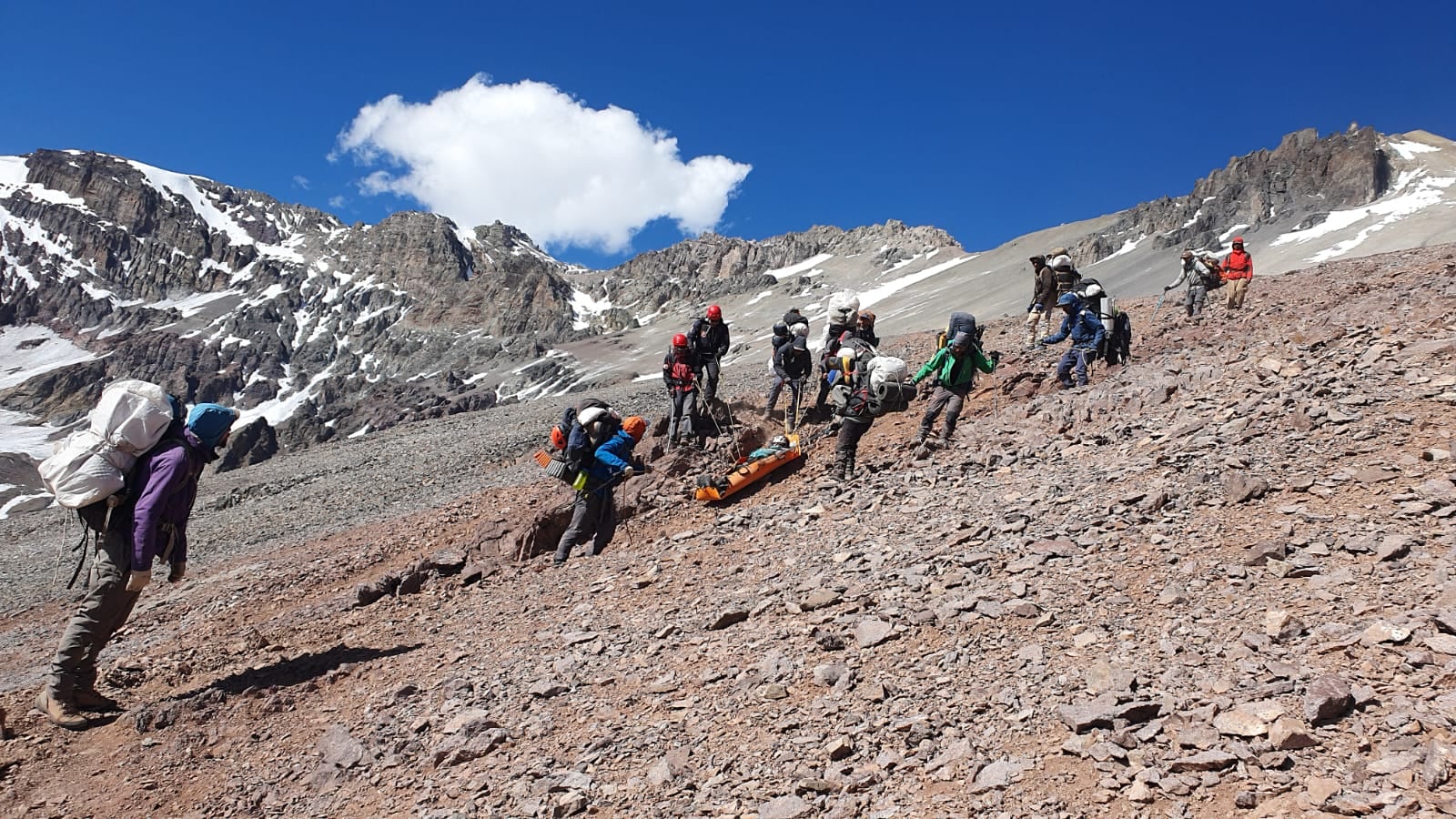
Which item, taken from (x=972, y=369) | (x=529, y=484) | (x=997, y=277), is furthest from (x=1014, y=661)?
(x=997, y=277)

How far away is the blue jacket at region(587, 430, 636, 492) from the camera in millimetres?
10344

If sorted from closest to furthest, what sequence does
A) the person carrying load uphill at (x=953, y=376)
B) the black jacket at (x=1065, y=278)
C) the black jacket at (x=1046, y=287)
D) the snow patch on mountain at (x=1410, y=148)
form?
1. the person carrying load uphill at (x=953, y=376)
2. the black jacket at (x=1065, y=278)
3. the black jacket at (x=1046, y=287)
4. the snow patch on mountain at (x=1410, y=148)

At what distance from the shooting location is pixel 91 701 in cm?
679

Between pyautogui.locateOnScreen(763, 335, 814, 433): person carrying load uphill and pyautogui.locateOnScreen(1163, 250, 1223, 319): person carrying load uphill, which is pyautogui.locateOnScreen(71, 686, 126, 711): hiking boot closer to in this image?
pyautogui.locateOnScreen(763, 335, 814, 433): person carrying load uphill

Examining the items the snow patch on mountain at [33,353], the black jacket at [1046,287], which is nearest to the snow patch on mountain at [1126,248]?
the black jacket at [1046,287]

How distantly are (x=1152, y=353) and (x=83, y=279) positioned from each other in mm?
238082

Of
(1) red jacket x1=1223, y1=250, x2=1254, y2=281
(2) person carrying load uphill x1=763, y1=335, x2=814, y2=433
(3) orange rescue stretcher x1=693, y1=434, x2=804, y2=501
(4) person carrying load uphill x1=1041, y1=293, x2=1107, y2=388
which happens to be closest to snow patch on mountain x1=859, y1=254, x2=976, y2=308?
(1) red jacket x1=1223, y1=250, x2=1254, y2=281

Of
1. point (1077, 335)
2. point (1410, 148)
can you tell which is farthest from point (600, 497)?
point (1410, 148)

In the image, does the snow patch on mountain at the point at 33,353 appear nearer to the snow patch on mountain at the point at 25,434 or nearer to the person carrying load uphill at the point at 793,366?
the snow patch on mountain at the point at 25,434

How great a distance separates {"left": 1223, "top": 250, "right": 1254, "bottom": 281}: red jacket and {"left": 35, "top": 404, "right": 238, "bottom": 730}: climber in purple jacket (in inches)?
692

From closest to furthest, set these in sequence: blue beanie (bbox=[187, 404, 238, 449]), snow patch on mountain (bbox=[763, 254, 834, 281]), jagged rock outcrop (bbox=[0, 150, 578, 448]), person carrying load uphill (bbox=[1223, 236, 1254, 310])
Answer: blue beanie (bbox=[187, 404, 238, 449]) → person carrying load uphill (bbox=[1223, 236, 1254, 310]) → jagged rock outcrop (bbox=[0, 150, 578, 448]) → snow patch on mountain (bbox=[763, 254, 834, 281])

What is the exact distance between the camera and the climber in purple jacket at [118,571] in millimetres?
6539

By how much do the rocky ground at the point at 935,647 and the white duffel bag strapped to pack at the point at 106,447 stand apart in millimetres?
1786

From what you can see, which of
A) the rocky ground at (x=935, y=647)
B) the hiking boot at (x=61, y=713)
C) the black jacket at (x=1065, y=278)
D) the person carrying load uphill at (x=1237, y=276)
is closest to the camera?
the rocky ground at (x=935, y=647)
